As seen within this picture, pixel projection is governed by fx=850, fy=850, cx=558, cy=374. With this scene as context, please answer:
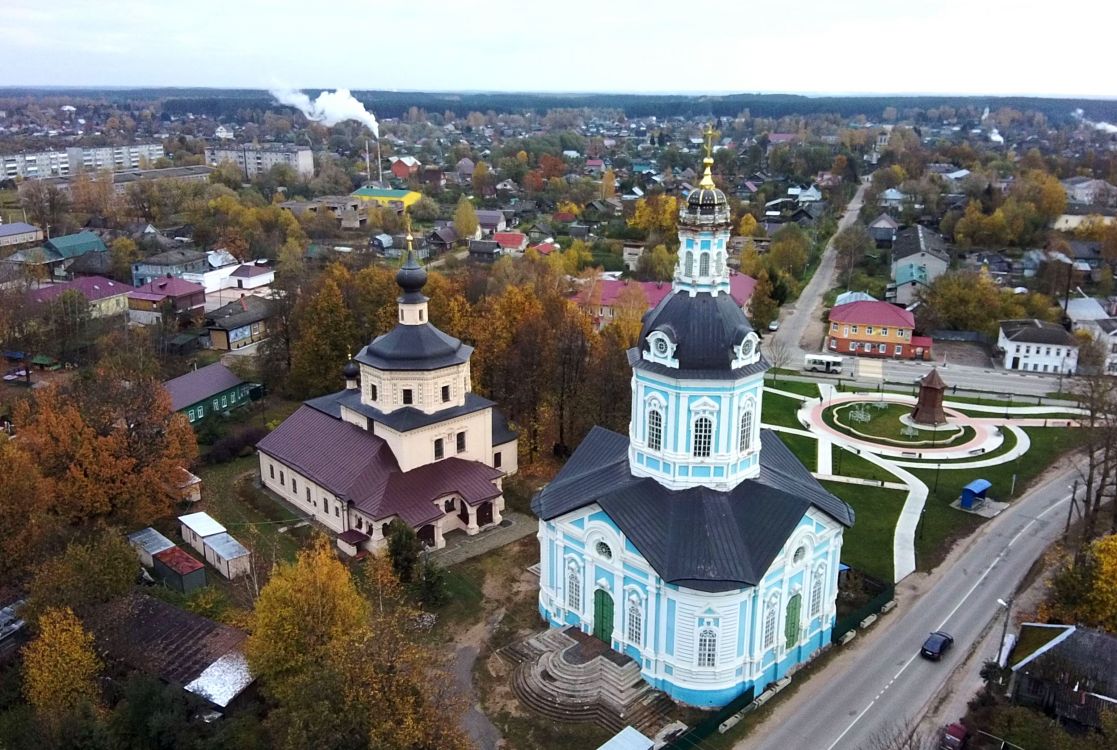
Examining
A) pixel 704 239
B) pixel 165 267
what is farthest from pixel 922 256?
pixel 165 267

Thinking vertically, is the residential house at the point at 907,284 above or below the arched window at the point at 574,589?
above

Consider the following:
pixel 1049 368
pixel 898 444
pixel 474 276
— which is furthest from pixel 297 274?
pixel 1049 368

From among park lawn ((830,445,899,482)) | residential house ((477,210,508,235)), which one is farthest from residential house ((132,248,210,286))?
park lawn ((830,445,899,482))

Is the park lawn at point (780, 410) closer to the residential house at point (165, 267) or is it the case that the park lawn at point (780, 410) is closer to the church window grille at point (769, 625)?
the church window grille at point (769, 625)

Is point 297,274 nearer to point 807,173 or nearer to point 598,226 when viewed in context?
point 598,226

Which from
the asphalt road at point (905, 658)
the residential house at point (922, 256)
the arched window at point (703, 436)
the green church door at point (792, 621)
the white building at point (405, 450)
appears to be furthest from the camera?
the residential house at point (922, 256)

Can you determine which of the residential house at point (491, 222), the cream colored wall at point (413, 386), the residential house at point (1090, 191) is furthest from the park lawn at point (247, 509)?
the residential house at point (1090, 191)

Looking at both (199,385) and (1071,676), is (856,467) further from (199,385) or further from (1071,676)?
(199,385)
